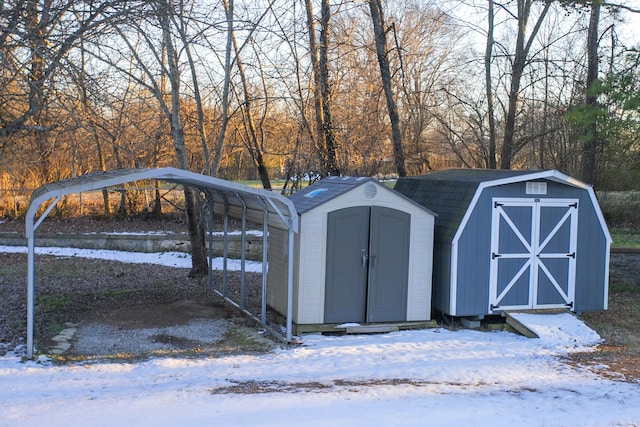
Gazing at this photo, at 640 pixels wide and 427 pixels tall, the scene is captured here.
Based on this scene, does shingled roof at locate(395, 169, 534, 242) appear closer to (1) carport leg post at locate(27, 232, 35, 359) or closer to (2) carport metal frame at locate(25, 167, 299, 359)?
(2) carport metal frame at locate(25, 167, 299, 359)

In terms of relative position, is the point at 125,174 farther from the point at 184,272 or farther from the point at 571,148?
the point at 571,148

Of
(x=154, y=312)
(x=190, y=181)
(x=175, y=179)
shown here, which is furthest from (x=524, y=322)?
(x=154, y=312)

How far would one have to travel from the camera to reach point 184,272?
15.6 m

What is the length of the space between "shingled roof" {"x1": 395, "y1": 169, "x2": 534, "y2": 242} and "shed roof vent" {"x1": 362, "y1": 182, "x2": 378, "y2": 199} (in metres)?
1.44

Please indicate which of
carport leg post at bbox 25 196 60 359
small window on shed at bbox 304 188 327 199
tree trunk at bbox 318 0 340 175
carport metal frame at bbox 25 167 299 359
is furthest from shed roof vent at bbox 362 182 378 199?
tree trunk at bbox 318 0 340 175

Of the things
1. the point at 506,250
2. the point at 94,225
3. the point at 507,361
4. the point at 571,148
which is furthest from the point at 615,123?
the point at 94,225

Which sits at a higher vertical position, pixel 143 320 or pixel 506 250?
pixel 506 250

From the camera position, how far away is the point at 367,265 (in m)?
9.89

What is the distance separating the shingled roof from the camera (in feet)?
34.2

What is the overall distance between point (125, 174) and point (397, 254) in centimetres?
410

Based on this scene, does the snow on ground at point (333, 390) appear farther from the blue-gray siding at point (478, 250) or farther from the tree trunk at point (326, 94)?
the tree trunk at point (326, 94)

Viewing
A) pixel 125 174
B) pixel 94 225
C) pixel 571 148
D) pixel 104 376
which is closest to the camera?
pixel 104 376

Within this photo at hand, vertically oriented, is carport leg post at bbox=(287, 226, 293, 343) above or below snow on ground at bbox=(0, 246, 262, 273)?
above

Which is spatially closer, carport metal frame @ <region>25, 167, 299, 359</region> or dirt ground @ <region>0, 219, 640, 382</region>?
carport metal frame @ <region>25, 167, 299, 359</region>
